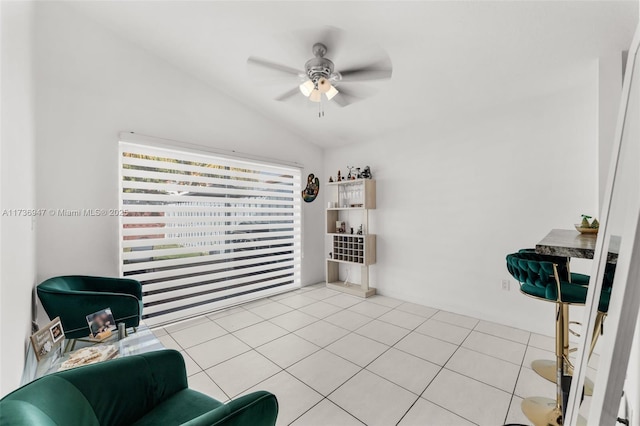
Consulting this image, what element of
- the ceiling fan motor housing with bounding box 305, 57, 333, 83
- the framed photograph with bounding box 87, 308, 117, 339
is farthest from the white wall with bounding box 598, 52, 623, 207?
the framed photograph with bounding box 87, 308, 117, 339

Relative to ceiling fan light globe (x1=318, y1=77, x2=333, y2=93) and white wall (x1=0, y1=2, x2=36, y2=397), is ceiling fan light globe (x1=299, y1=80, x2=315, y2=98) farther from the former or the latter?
white wall (x1=0, y1=2, x2=36, y2=397)

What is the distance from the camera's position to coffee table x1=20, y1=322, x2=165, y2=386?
5.44ft

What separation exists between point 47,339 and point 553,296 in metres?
3.32

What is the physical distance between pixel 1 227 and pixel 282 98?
2.14m

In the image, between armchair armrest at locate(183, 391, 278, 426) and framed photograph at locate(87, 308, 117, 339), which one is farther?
framed photograph at locate(87, 308, 117, 339)

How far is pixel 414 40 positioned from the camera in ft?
7.41

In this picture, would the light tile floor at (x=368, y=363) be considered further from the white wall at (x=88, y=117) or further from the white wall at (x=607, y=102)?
the white wall at (x=607, y=102)

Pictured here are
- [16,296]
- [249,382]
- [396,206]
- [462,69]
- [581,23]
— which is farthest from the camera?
[396,206]

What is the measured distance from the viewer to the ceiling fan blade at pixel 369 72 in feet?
6.52

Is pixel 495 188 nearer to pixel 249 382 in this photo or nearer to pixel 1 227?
pixel 249 382

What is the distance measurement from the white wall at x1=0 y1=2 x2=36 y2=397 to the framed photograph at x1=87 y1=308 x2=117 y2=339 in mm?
354

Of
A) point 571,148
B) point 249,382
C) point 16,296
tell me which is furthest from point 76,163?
point 571,148

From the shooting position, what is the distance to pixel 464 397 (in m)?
1.89

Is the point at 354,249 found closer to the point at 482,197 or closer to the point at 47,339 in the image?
the point at 482,197
